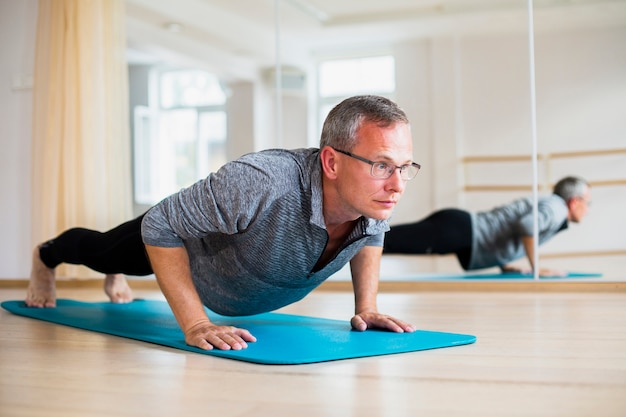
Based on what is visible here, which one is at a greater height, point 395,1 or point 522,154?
point 395,1

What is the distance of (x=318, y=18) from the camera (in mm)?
5008

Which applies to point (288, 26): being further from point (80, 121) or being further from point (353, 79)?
point (80, 121)

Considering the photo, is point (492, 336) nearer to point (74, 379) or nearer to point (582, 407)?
point (582, 407)

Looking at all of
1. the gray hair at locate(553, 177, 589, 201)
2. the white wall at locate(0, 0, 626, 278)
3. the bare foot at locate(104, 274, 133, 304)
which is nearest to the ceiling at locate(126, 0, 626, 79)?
the white wall at locate(0, 0, 626, 278)

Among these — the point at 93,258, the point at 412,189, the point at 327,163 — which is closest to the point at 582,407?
the point at 327,163

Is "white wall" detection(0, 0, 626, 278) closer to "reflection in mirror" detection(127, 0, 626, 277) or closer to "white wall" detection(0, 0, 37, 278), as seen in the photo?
"reflection in mirror" detection(127, 0, 626, 277)

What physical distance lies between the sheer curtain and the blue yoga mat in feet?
5.09

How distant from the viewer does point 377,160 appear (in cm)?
211

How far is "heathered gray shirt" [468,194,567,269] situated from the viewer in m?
4.51

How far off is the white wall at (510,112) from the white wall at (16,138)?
2.48 metres

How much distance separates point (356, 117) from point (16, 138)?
12.5 feet

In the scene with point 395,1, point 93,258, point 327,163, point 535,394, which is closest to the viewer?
point 535,394

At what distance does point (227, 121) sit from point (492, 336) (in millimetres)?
2824

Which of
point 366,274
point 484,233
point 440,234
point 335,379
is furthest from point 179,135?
point 335,379
